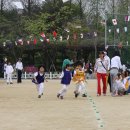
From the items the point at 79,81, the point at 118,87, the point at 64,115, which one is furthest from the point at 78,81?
the point at 64,115

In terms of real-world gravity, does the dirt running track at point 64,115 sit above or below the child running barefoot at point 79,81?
below

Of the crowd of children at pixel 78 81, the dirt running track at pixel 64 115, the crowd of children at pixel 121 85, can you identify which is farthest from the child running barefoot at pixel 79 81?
the dirt running track at pixel 64 115

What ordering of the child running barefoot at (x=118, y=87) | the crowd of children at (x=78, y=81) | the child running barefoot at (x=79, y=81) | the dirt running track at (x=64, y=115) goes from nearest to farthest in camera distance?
the dirt running track at (x=64, y=115) < the crowd of children at (x=78, y=81) < the child running barefoot at (x=79, y=81) < the child running barefoot at (x=118, y=87)

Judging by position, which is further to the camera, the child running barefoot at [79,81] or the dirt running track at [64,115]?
the child running barefoot at [79,81]

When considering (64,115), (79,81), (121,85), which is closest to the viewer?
(64,115)

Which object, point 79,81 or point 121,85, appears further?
point 121,85

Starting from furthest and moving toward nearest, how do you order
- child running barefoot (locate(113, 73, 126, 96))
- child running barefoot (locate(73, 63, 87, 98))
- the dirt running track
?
child running barefoot (locate(113, 73, 126, 96)) < child running barefoot (locate(73, 63, 87, 98)) < the dirt running track

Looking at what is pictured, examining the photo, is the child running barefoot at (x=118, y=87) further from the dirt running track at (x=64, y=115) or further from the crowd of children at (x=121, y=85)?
the dirt running track at (x=64, y=115)

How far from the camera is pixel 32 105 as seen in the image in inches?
593

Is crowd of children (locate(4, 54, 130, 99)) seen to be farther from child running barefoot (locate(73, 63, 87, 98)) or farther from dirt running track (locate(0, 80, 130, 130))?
dirt running track (locate(0, 80, 130, 130))

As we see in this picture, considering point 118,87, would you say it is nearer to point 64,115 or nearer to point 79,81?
point 79,81

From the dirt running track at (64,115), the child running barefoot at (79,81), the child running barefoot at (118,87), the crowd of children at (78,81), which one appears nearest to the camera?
the dirt running track at (64,115)

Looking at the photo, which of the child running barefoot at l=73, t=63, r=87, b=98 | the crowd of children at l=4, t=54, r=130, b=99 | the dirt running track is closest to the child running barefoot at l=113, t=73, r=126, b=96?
the crowd of children at l=4, t=54, r=130, b=99

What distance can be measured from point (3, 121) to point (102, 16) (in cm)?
4834
